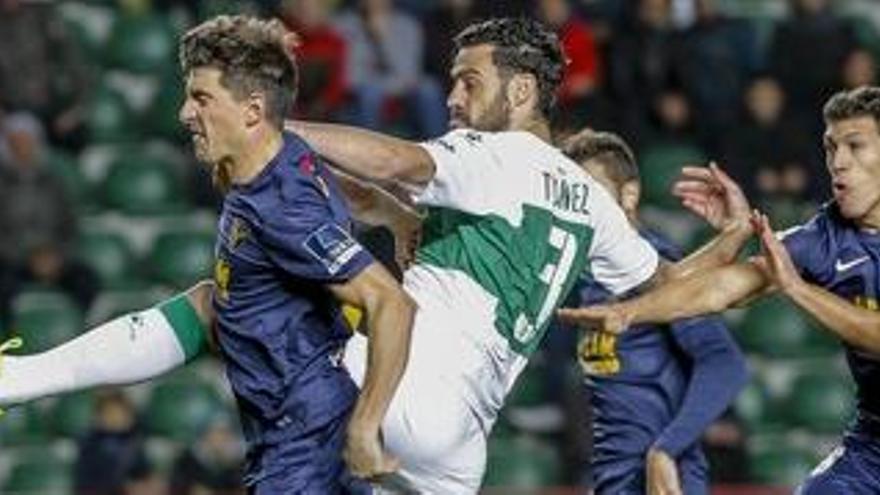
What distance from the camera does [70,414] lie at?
13773 millimetres

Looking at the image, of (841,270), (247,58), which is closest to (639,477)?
(841,270)

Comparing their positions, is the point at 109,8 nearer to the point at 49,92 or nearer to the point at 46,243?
the point at 49,92

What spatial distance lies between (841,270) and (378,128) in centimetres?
684

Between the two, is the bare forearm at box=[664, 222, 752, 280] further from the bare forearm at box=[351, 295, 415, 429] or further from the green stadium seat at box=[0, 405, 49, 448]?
the green stadium seat at box=[0, 405, 49, 448]

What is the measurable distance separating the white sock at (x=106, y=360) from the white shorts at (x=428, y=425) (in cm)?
52

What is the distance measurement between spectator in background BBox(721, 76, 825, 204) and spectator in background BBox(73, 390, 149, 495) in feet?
12.2

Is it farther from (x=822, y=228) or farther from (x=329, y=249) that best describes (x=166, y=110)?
(x=329, y=249)

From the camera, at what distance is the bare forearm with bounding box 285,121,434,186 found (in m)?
7.06

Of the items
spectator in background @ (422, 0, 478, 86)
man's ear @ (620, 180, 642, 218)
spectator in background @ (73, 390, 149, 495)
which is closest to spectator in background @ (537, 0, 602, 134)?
spectator in background @ (422, 0, 478, 86)

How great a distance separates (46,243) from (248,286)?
7.47 meters

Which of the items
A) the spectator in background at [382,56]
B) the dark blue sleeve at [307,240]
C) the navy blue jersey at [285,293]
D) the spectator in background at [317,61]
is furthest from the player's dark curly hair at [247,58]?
the spectator in background at [382,56]

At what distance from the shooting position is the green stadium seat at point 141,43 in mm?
15414

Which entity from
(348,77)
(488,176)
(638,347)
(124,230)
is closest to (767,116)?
(348,77)

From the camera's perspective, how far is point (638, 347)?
863cm
